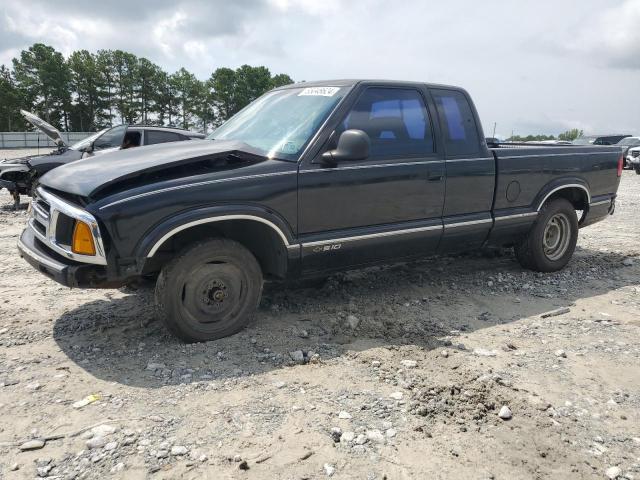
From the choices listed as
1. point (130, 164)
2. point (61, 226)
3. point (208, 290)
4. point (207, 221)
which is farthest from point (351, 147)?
point (61, 226)

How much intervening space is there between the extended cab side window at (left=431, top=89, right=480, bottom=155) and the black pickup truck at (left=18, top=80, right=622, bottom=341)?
14mm

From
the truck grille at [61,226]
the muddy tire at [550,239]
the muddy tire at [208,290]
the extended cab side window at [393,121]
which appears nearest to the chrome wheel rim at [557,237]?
the muddy tire at [550,239]

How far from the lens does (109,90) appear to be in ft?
239

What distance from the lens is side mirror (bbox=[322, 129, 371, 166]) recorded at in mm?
3916

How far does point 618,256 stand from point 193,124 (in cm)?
7909

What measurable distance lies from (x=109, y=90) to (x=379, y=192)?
77.7 m

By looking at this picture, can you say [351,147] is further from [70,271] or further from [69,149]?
[69,149]

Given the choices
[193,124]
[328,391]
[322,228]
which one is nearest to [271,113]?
[322,228]

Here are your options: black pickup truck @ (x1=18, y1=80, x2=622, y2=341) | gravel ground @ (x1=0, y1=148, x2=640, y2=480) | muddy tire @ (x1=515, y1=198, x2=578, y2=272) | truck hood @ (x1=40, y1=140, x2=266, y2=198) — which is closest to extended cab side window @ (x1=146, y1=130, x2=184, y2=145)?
gravel ground @ (x1=0, y1=148, x2=640, y2=480)

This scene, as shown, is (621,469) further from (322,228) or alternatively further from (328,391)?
(322,228)

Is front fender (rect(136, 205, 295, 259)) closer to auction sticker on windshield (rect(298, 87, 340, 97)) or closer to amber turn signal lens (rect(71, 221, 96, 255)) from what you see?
amber turn signal lens (rect(71, 221, 96, 255))

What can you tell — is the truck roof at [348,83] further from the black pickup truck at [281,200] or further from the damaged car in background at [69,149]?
the damaged car in background at [69,149]

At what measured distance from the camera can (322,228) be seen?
4.15m

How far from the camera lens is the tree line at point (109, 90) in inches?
2598
